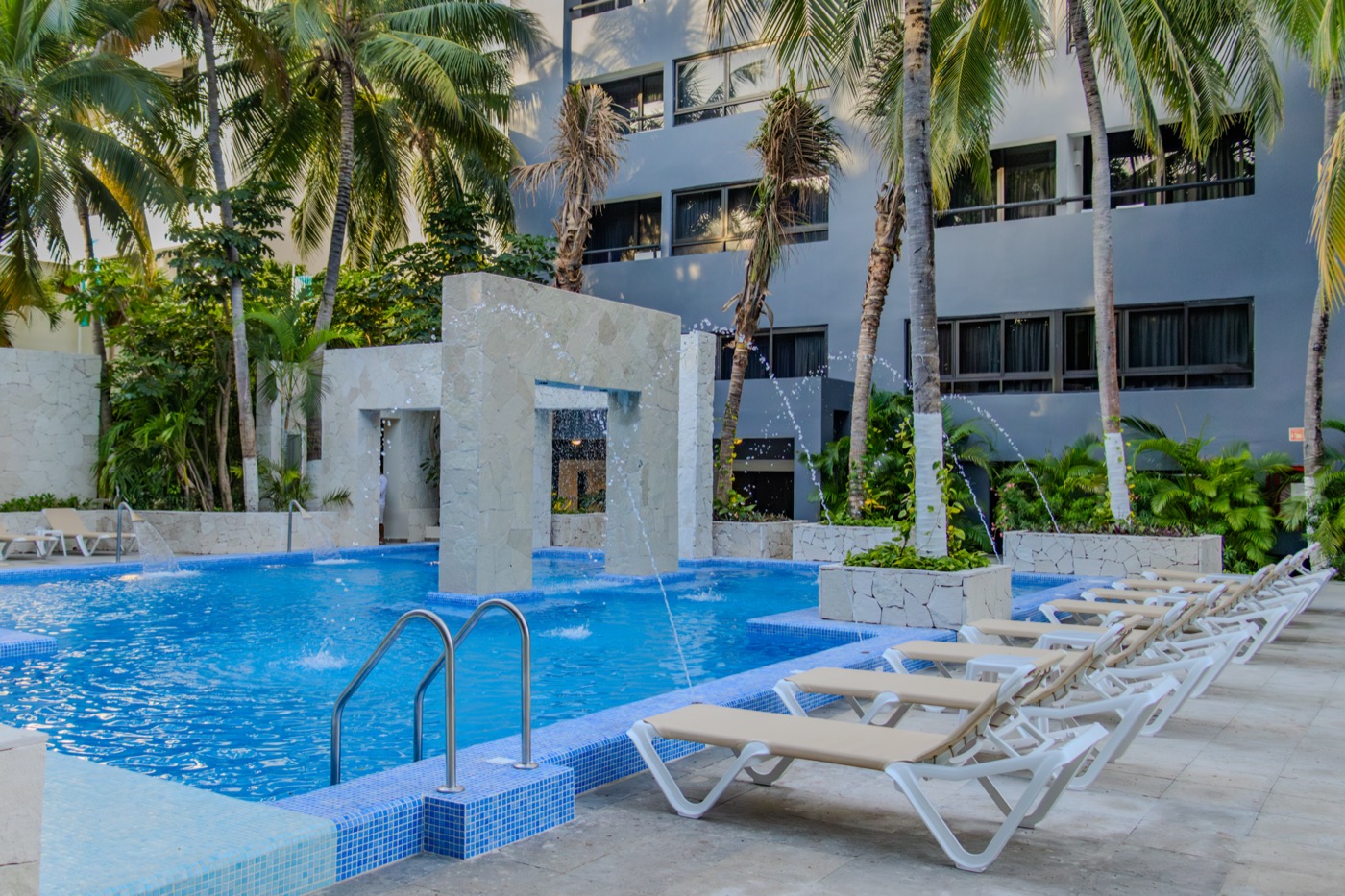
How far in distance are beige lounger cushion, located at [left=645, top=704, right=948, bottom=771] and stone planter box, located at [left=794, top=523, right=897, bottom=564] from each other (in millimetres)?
11693

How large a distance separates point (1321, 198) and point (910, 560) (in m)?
6.42

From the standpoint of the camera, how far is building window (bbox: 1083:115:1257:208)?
19375 millimetres

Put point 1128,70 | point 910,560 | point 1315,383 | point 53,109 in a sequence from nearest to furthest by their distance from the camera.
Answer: point 910,560, point 1128,70, point 1315,383, point 53,109

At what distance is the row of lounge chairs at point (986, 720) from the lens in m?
4.48

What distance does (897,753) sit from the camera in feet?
15.4

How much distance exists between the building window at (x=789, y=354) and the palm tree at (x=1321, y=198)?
8.81 meters

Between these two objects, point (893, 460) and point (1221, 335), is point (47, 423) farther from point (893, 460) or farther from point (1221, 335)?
point (1221, 335)

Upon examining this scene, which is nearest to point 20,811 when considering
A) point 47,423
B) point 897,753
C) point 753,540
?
point 897,753

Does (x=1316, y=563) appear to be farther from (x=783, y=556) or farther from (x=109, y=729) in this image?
(x=109, y=729)

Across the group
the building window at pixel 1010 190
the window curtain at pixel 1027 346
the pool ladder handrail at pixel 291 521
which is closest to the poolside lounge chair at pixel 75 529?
the pool ladder handrail at pixel 291 521

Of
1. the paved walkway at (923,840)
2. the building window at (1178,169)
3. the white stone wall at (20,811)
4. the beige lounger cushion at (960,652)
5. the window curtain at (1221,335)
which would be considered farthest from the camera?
the building window at (1178,169)

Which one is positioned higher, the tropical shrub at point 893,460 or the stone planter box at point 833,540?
the tropical shrub at point 893,460

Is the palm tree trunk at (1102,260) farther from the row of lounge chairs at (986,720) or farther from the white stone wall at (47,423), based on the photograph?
the white stone wall at (47,423)

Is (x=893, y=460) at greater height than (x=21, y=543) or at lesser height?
greater
